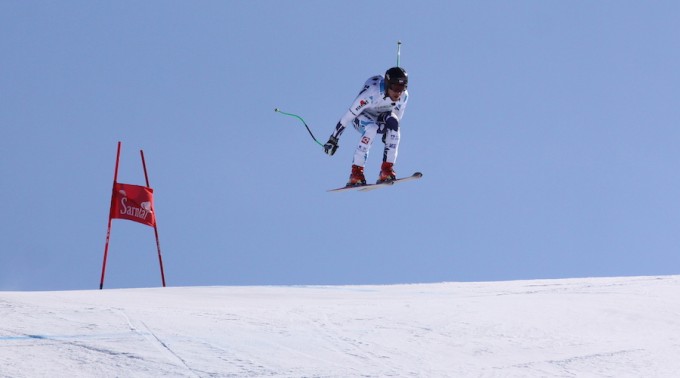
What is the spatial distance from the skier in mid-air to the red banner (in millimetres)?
4937

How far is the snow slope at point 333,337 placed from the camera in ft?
22.1

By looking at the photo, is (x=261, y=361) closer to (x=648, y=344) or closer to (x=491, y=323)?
(x=491, y=323)

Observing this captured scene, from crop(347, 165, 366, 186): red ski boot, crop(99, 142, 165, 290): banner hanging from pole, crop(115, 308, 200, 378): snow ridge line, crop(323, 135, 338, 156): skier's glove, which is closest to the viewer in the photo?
crop(115, 308, 200, 378): snow ridge line

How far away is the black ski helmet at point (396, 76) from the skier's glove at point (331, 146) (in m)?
1.40

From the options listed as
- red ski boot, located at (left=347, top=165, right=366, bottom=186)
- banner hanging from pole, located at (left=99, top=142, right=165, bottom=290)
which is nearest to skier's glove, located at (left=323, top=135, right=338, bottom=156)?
red ski boot, located at (left=347, top=165, right=366, bottom=186)

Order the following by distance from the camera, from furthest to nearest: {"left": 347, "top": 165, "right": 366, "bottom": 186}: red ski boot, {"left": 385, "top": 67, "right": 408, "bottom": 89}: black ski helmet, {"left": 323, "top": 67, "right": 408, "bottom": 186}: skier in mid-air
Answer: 1. {"left": 347, "top": 165, "right": 366, "bottom": 186}: red ski boot
2. {"left": 323, "top": 67, "right": 408, "bottom": 186}: skier in mid-air
3. {"left": 385, "top": 67, "right": 408, "bottom": 89}: black ski helmet

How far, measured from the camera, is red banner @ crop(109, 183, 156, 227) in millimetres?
16891

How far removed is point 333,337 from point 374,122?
6173mm

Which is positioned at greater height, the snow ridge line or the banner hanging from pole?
the banner hanging from pole

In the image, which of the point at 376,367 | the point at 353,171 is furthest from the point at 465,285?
the point at 376,367

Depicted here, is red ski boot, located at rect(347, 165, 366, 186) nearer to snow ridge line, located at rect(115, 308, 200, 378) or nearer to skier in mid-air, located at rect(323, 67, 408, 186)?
skier in mid-air, located at rect(323, 67, 408, 186)

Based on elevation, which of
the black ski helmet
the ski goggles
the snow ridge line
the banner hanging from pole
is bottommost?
the snow ridge line

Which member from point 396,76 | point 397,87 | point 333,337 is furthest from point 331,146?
point 333,337

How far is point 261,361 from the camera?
6918mm
